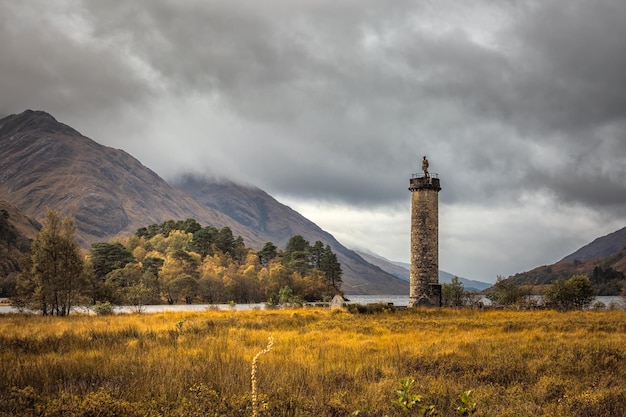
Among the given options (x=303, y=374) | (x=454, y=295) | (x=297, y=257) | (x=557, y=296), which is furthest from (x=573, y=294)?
(x=297, y=257)

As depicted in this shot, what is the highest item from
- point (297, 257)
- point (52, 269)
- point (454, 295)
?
point (297, 257)

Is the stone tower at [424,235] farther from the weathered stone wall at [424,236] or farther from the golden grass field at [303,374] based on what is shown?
the golden grass field at [303,374]

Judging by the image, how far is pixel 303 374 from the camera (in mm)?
11055

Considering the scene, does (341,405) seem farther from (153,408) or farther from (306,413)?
(153,408)

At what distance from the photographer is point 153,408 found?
8.15 meters

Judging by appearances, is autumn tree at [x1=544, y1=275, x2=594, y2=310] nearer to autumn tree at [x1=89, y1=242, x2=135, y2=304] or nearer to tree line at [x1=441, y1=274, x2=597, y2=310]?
tree line at [x1=441, y1=274, x2=597, y2=310]

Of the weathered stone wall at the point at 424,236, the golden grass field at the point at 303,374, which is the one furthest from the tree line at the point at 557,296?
the golden grass field at the point at 303,374

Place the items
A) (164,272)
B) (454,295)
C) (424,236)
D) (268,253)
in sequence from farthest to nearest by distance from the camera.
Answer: (268,253), (164,272), (454,295), (424,236)

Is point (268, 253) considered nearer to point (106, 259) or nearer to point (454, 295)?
point (106, 259)

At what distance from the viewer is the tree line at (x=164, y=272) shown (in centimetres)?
3403

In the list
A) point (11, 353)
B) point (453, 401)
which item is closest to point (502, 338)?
point (453, 401)

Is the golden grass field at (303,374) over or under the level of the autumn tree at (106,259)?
under

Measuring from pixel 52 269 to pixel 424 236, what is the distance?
29.6 metres

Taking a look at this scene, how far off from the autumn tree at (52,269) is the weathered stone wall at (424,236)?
27.3m
